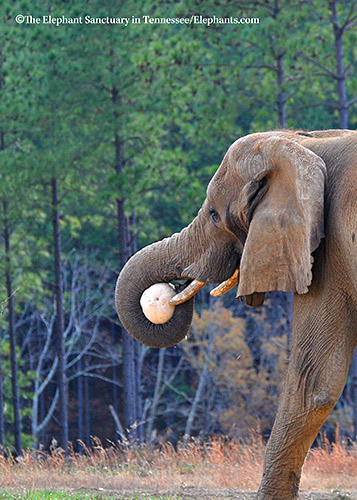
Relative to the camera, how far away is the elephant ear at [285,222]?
4.89 meters

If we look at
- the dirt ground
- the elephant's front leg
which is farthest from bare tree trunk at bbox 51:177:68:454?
the elephant's front leg

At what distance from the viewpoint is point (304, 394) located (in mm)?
5113

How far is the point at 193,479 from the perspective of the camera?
8.84m

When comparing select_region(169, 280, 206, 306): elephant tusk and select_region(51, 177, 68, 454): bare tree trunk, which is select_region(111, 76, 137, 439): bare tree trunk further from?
select_region(169, 280, 206, 306): elephant tusk

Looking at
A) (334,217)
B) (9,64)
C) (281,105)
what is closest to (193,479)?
(334,217)

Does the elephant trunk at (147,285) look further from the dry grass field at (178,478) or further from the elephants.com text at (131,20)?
the elephants.com text at (131,20)

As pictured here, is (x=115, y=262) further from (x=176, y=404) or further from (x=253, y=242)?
(x=253, y=242)

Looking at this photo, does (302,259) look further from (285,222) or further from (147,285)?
(147,285)

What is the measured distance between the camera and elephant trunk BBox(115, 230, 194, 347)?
6.09 m

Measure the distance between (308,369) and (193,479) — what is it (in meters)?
4.10

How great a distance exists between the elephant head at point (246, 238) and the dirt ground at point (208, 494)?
197cm

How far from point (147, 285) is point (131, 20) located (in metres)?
13.2

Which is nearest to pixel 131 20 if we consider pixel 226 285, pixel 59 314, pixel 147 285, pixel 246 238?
pixel 59 314

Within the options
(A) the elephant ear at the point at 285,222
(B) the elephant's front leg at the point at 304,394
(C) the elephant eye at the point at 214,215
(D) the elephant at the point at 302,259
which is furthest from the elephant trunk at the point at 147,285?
(B) the elephant's front leg at the point at 304,394
